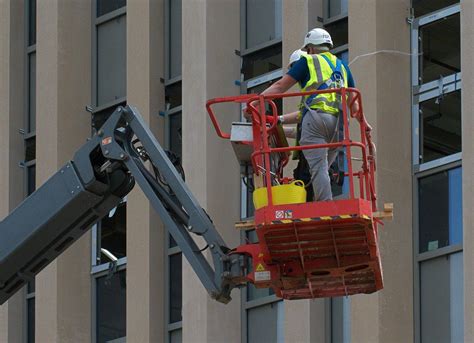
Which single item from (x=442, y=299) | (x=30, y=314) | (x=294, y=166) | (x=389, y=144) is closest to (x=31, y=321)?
(x=30, y=314)

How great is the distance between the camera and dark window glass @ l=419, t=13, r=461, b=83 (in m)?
28.1

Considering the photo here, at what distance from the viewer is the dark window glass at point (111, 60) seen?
111ft

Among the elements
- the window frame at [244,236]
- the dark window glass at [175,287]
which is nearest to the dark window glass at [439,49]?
the window frame at [244,236]

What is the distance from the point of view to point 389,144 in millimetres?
27797

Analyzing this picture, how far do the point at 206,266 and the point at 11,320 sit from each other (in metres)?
16.7

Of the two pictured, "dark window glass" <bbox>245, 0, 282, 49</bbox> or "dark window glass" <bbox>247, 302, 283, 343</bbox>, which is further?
"dark window glass" <bbox>245, 0, 282, 49</bbox>

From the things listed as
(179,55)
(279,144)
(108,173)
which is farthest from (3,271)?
(179,55)

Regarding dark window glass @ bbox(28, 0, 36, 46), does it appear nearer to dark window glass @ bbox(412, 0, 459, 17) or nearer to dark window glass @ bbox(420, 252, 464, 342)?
dark window glass @ bbox(412, 0, 459, 17)

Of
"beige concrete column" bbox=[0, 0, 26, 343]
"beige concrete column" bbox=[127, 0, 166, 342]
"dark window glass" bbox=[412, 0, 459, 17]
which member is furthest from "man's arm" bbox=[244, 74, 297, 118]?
"beige concrete column" bbox=[0, 0, 26, 343]

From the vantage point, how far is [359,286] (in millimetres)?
18672

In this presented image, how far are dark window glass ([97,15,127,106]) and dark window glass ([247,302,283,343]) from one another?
605 centimetres

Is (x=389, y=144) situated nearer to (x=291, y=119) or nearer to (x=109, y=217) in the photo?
(x=109, y=217)

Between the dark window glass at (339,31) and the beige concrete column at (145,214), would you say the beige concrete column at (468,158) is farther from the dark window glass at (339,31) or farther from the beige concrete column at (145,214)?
the beige concrete column at (145,214)

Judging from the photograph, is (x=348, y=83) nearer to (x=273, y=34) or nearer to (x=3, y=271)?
(x=3, y=271)
